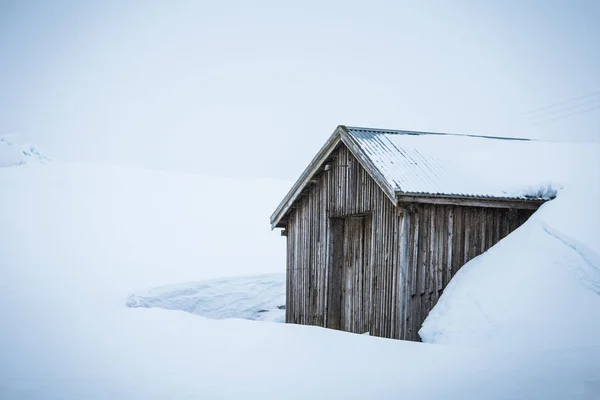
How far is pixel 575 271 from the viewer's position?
955 cm

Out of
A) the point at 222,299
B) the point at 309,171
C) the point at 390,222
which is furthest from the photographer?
the point at 222,299

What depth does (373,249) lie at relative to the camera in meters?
12.1

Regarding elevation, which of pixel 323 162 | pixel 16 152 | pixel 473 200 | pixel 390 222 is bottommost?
pixel 390 222

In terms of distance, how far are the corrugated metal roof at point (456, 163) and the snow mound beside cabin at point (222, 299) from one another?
7062mm

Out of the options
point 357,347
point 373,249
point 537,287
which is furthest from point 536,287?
point 373,249

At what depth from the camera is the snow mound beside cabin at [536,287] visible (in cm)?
864

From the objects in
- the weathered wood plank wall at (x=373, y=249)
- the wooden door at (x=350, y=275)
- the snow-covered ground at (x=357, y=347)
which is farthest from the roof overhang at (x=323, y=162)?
the snow-covered ground at (x=357, y=347)

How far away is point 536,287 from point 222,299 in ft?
44.6

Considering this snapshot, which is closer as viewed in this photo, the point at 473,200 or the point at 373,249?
the point at 473,200

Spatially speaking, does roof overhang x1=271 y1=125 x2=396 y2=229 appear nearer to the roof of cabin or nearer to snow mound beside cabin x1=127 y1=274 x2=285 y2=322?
the roof of cabin

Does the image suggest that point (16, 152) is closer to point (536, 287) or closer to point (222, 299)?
point (222, 299)

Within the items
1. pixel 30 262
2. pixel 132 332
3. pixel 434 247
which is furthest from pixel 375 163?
pixel 30 262

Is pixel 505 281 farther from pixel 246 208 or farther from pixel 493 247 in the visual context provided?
pixel 246 208

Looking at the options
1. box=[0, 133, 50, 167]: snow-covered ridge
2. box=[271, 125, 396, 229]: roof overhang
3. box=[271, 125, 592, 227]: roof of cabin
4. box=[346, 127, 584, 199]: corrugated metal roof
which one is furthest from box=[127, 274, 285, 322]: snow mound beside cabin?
box=[0, 133, 50, 167]: snow-covered ridge
